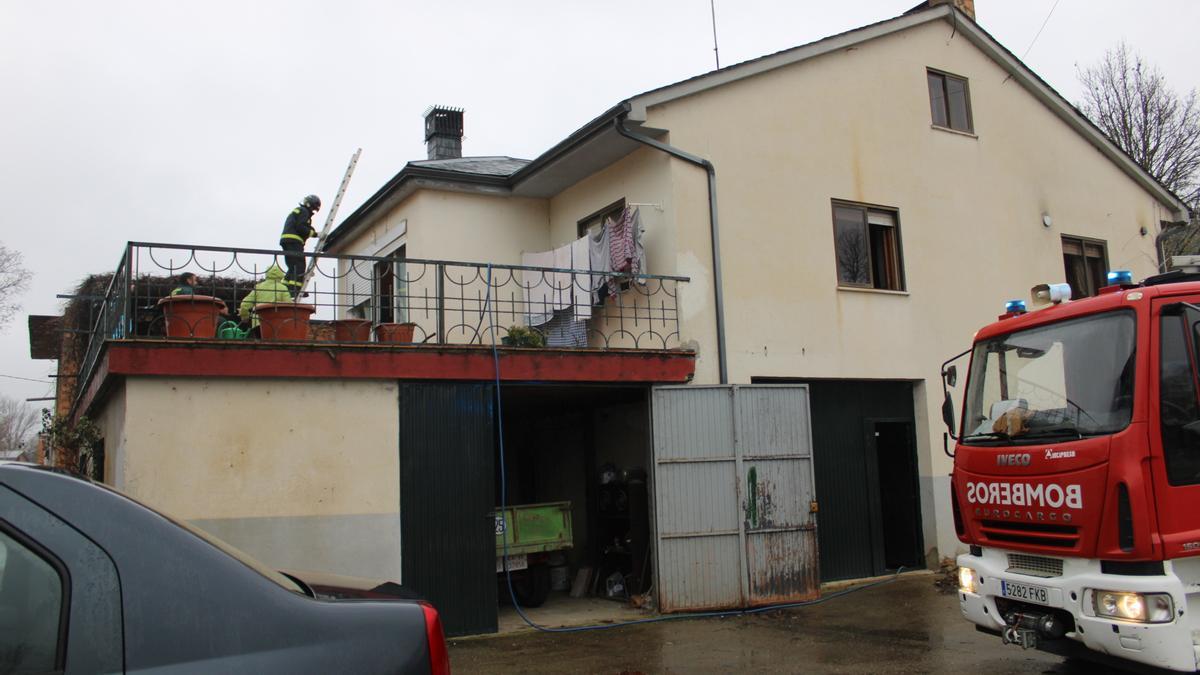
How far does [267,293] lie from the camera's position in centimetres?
1000

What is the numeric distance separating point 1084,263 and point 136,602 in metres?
15.3

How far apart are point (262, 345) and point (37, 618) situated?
646 cm

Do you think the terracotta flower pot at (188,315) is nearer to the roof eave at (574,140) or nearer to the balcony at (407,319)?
the balcony at (407,319)

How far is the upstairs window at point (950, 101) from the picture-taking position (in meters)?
13.2

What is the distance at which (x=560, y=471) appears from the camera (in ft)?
44.6

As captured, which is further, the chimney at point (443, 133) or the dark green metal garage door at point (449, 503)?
the chimney at point (443, 133)

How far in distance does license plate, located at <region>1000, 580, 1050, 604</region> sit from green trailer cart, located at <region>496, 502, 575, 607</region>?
5.52 meters

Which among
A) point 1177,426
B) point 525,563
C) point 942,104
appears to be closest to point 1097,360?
point 1177,426

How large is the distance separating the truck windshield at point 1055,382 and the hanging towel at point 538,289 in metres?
6.27

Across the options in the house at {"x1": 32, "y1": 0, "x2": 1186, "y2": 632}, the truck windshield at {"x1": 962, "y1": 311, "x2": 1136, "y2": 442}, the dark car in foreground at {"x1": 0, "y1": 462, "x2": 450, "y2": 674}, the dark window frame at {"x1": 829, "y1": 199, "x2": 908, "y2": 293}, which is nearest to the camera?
the dark car in foreground at {"x1": 0, "y1": 462, "x2": 450, "y2": 674}

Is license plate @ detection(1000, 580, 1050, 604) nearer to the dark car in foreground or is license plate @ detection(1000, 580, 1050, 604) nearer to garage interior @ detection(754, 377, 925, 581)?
the dark car in foreground

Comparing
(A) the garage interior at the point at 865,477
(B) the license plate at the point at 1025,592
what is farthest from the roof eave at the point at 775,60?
(B) the license plate at the point at 1025,592

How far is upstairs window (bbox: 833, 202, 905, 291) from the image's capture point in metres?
12.0

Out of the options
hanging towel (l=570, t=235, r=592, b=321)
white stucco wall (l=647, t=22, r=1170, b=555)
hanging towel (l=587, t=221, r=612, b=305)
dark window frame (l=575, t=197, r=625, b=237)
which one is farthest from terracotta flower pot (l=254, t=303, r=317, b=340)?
dark window frame (l=575, t=197, r=625, b=237)
